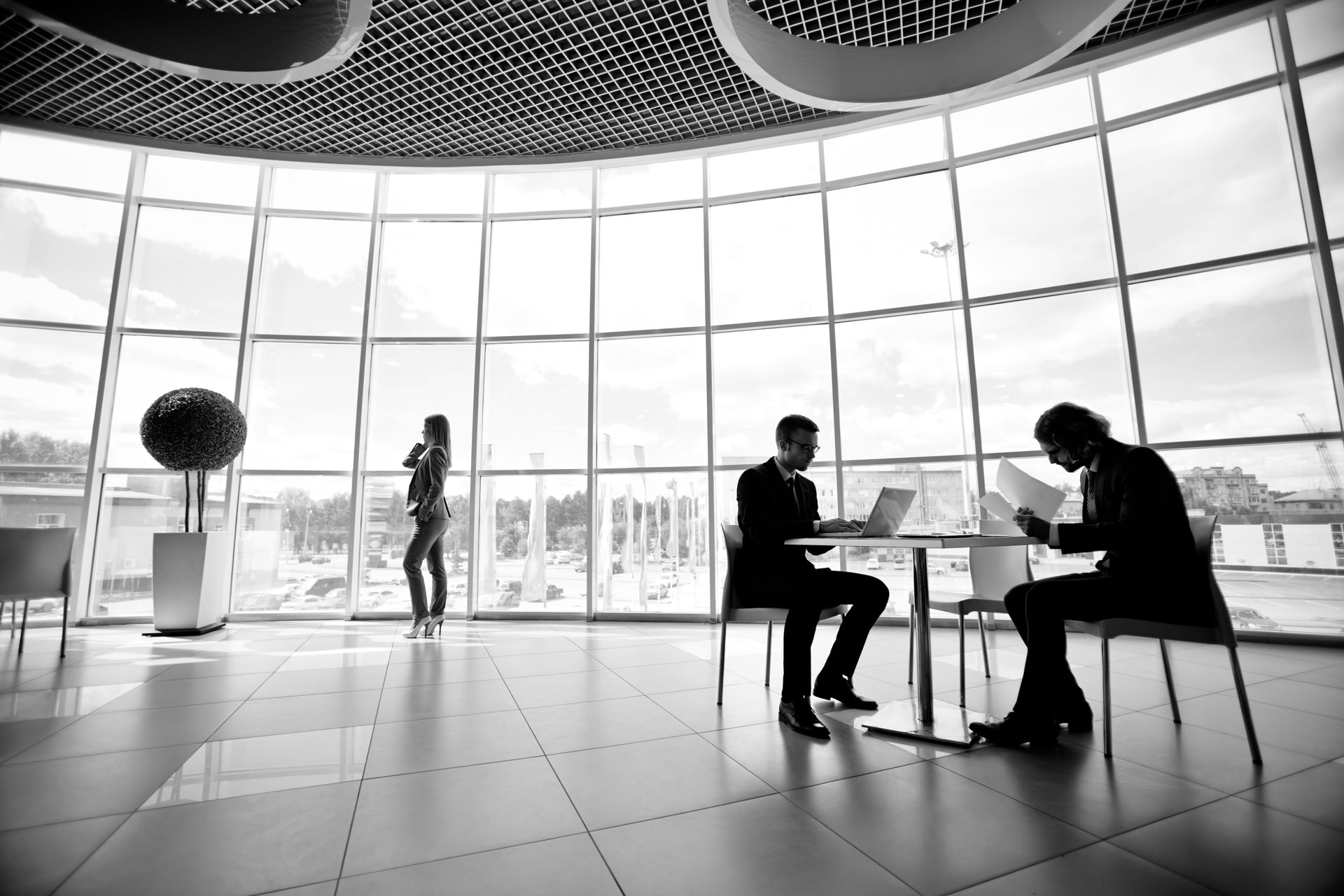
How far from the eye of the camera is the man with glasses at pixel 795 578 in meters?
2.64

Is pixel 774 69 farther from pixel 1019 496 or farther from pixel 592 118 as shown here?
pixel 1019 496

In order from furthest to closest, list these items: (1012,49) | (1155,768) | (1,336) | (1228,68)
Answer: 1. (1,336)
2. (1228,68)
3. (1012,49)
4. (1155,768)

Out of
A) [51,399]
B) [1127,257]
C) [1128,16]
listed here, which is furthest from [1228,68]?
[51,399]

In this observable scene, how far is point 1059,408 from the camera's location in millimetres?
2502

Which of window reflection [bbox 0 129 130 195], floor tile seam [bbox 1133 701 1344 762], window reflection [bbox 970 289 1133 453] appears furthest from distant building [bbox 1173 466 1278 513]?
window reflection [bbox 0 129 130 195]

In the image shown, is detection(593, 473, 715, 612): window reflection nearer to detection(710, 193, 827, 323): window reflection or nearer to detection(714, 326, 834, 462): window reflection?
detection(714, 326, 834, 462): window reflection

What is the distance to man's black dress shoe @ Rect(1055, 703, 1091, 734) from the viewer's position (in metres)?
2.47

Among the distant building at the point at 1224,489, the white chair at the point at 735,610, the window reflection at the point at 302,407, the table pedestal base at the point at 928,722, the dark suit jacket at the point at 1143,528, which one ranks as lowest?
the table pedestal base at the point at 928,722

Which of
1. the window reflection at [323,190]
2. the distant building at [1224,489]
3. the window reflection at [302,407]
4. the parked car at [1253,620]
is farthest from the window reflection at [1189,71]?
the window reflection at [302,407]

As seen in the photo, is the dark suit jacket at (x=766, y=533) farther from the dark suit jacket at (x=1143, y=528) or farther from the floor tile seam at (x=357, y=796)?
the floor tile seam at (x=357, y=796)

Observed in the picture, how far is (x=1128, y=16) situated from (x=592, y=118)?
4.38 meters

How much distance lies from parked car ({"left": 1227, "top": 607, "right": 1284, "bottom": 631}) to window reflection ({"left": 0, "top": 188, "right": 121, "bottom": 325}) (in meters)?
10.1

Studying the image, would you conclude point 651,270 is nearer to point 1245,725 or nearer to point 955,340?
point 955,340

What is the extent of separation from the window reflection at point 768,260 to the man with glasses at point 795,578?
327 cm
